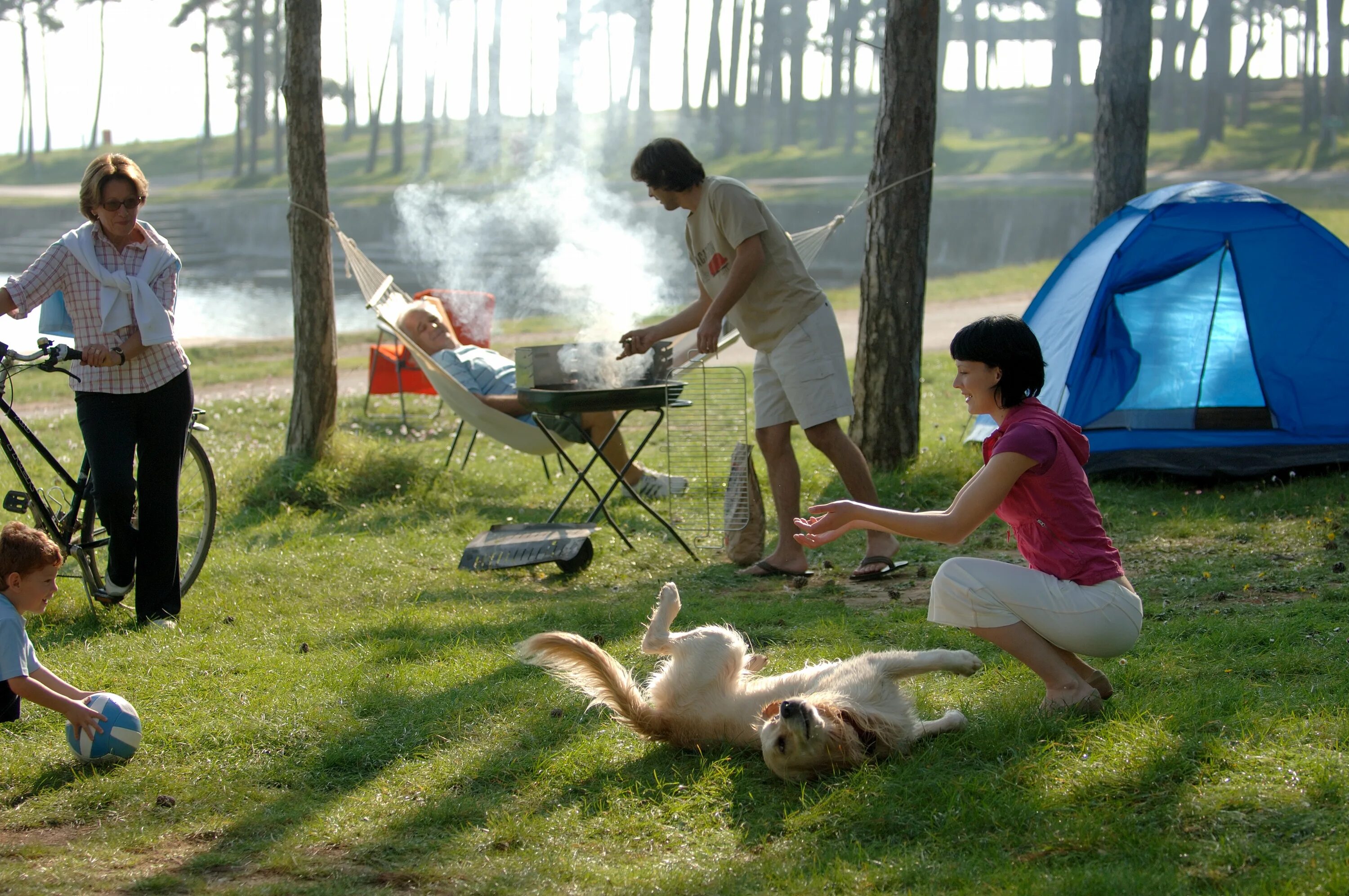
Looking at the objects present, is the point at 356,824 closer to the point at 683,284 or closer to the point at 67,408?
the point at 67,408

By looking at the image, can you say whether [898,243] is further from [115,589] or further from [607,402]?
[115,589]

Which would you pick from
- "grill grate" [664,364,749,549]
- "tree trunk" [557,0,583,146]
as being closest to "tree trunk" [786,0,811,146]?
"tree trunk" [557,0,583,146]

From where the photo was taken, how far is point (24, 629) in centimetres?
312

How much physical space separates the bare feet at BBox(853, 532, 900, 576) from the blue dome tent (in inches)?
82.1

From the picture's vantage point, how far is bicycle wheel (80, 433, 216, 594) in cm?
455

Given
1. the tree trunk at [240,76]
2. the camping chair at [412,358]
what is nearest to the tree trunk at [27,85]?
the tree trunk at [240,76]

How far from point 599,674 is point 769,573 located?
2.21m

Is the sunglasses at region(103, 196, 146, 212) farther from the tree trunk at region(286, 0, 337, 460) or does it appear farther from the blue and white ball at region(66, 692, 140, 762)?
the tree trunk at region(286, 0, 337, 460)

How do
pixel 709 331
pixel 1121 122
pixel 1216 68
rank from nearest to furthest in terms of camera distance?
pixel 709 331, pixel 1121 122, pixel 1216 68

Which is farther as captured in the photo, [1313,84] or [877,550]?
[1313,84]

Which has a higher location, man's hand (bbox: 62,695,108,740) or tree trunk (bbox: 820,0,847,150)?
tree trunk (bbox: 820,0,847,150)

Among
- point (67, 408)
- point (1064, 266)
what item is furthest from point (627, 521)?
point (67, 408)

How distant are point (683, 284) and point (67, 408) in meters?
16.5

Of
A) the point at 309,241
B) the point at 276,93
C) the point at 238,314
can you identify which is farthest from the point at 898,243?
the point at 276,93
